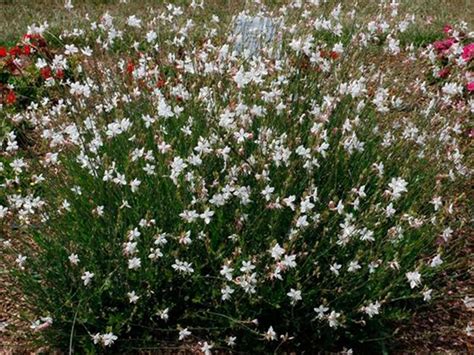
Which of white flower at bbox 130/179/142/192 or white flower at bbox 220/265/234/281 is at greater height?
white flower at bbox 130/179/142/192

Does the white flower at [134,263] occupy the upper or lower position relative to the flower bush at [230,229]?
lower

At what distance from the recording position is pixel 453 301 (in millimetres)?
3463

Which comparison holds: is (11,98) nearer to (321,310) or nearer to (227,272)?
(227,272)

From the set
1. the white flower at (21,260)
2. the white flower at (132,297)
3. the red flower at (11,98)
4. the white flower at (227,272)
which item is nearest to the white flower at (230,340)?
the white flower at (227,272)

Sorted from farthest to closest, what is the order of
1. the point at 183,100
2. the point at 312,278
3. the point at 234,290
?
the point at 183,100 → the point at 312,278 → the point at 234,290

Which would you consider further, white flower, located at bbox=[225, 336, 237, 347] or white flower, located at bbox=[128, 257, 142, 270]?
white flower, located at bbox=[225, 336, 237, 347]

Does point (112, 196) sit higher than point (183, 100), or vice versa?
point (183, 100)

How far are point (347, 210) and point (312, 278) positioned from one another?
1.23 feet

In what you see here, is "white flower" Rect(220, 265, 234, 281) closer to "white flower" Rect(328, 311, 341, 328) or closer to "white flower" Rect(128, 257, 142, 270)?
"white flower" Rect(128, 257, 142, 270)

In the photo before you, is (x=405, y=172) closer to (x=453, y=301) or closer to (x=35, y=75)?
(x=453, y=301)

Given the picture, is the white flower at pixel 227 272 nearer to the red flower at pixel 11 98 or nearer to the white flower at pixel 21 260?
the white flower at pixel 21 260

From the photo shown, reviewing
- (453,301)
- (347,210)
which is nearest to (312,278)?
(347,210)

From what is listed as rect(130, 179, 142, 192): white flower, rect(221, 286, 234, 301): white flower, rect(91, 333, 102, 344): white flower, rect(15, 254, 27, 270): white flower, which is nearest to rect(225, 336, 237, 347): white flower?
rect(221, 286, 234, 301): white flower

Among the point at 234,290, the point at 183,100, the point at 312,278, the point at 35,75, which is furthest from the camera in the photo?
the point at 35,75
